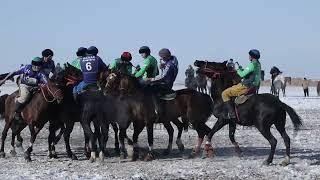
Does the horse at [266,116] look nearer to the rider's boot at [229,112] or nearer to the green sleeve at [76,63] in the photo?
the rider's boot at [229,112]

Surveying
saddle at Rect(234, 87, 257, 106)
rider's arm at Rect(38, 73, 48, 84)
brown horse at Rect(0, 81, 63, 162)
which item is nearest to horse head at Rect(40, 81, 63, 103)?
brown horse at Rect(0, 81, 63, 162)

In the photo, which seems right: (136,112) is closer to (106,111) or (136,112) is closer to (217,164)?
(106,111)

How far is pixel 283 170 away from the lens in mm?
12008

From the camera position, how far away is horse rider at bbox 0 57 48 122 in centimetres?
1417

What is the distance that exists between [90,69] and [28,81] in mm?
1582

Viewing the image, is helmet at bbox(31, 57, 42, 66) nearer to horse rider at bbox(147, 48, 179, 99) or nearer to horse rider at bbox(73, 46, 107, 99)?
horse rider at bbox(73, 46, 107, 99)

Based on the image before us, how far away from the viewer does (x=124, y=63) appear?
1533 centimetres

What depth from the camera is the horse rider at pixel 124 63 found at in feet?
49.7

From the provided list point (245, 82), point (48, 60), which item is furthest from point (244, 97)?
point (48, 60)

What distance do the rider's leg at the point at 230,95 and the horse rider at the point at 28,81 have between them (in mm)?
4278

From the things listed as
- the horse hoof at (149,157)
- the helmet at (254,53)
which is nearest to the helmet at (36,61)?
the horse hoof at (149,157)

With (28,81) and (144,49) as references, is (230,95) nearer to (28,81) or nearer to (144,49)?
(144,49)

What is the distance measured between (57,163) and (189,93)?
3678 millimetres

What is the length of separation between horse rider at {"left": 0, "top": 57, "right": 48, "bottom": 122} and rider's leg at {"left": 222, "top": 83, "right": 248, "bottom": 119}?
4.28 meters
